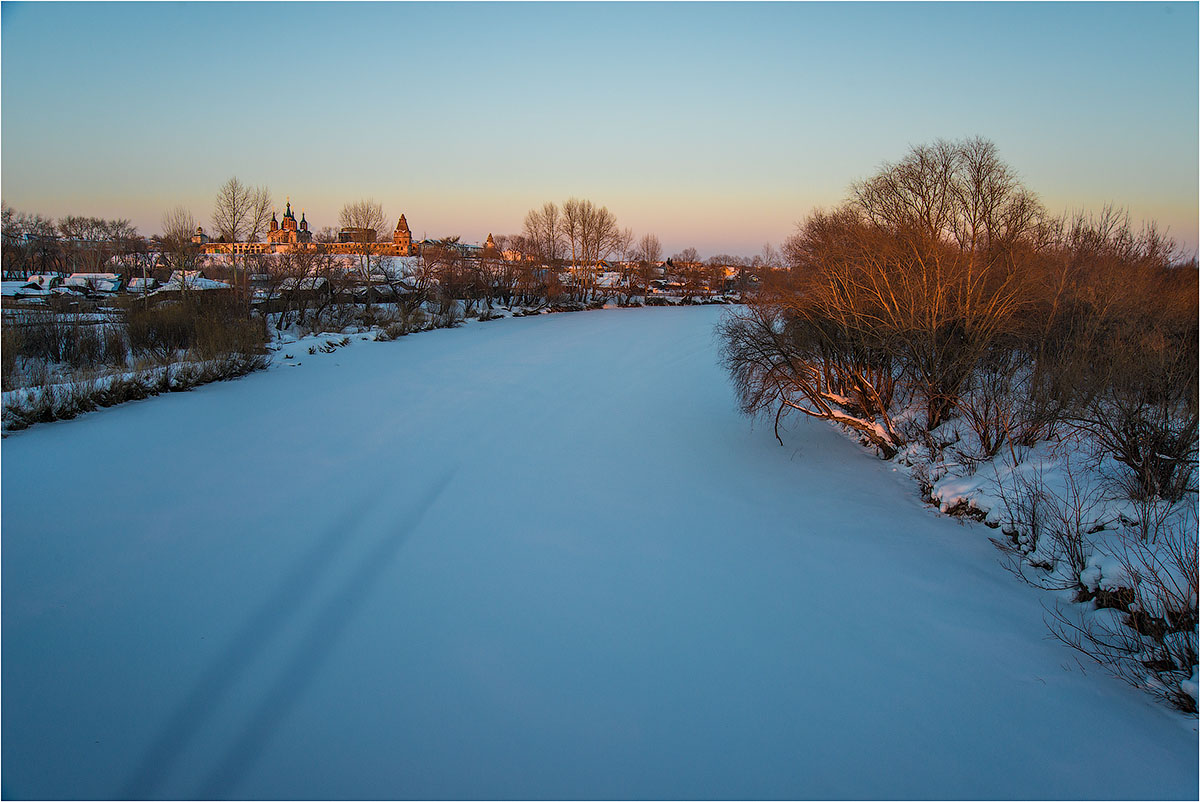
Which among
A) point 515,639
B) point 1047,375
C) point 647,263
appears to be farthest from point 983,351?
point 647,263

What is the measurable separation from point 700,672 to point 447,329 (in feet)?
92.1

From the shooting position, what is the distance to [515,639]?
4766mm

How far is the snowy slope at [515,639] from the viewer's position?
3.53m

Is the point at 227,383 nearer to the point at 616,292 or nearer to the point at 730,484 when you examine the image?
the point at 730,484

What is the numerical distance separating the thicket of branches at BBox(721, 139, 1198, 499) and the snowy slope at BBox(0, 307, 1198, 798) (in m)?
1.75

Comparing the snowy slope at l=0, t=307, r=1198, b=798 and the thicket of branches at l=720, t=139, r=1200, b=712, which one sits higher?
the thicket of branches at l=720, t=139, r=1200, b=712

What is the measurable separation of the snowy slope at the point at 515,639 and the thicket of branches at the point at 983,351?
175cm

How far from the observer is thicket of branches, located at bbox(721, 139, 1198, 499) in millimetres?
6559

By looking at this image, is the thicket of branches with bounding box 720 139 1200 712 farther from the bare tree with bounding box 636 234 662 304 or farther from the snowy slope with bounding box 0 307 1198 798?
the bare tree with bounding box 636 234 662 304

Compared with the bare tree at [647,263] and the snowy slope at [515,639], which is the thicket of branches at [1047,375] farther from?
the bare tree at [647,263]

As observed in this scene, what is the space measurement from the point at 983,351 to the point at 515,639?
27.1 ft

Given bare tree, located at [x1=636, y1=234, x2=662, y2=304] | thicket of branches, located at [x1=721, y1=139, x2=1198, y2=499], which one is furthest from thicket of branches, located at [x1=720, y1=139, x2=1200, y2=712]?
bare tree, located at [x1=636, y1=234, x2=662, y2=304]

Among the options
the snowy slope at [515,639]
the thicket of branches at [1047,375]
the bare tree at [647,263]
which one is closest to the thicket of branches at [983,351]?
the thicket of branches at [1047,375]

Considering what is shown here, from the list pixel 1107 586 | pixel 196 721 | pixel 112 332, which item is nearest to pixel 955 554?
pixel 1107 586
